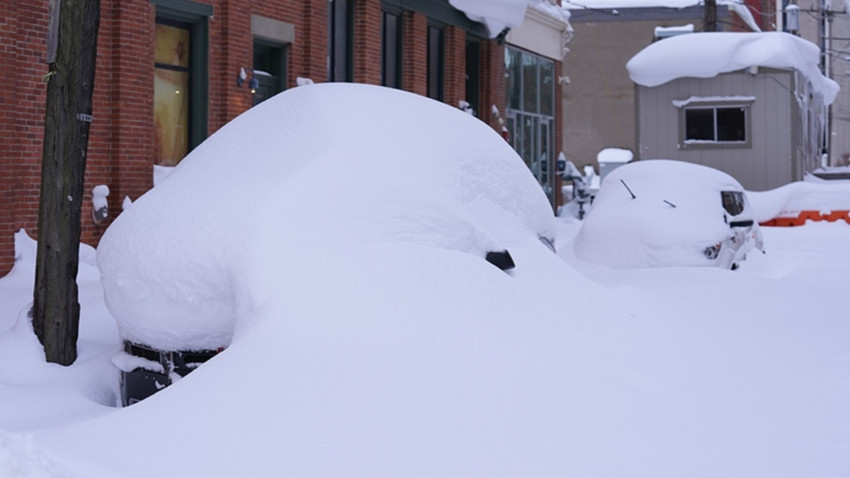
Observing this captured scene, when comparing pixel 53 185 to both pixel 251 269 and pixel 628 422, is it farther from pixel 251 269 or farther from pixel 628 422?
pixel 628 422

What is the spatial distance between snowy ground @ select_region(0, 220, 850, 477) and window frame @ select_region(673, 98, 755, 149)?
17.2m

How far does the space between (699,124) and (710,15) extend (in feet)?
20.5

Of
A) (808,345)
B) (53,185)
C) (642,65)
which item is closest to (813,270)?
(808,345)

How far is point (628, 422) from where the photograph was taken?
191 inches

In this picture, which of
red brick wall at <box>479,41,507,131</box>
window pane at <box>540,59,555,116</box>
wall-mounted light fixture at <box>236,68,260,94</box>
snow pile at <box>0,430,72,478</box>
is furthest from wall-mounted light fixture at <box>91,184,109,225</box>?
window pane at <box>540,59,555,116</box>

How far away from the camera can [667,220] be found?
42.1 ft

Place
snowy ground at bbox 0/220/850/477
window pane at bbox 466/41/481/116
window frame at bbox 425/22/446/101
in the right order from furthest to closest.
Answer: window pane at bbox 466/41/481/116
window frame at bbox 425/22/446/101
snowy ground at bbox 0/220/850/477

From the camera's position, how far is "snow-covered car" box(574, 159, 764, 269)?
41.5 feet

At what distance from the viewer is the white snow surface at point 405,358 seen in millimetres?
4344

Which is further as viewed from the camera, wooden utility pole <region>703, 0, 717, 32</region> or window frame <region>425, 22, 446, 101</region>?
wooden utility pole <region>703, 0, 717, 32</region>

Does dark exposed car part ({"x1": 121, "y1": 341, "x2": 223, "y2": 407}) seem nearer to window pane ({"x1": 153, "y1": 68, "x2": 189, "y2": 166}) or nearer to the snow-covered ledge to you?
window pane ({"x1": 153, "y1": 68, "x2": 189, "y2": 166})

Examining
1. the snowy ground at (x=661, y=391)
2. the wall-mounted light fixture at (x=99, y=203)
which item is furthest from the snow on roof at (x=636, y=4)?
the snowy ground at (x=661, y=391)

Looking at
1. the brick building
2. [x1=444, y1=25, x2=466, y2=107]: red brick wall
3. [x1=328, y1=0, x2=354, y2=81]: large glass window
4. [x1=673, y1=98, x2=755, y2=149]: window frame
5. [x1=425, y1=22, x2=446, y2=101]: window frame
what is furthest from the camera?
[x1=673, y1=98, x2=755, y2=149]: window frame

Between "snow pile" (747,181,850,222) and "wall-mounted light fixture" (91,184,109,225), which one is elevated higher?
"snow pile" (747,181,850,222)
